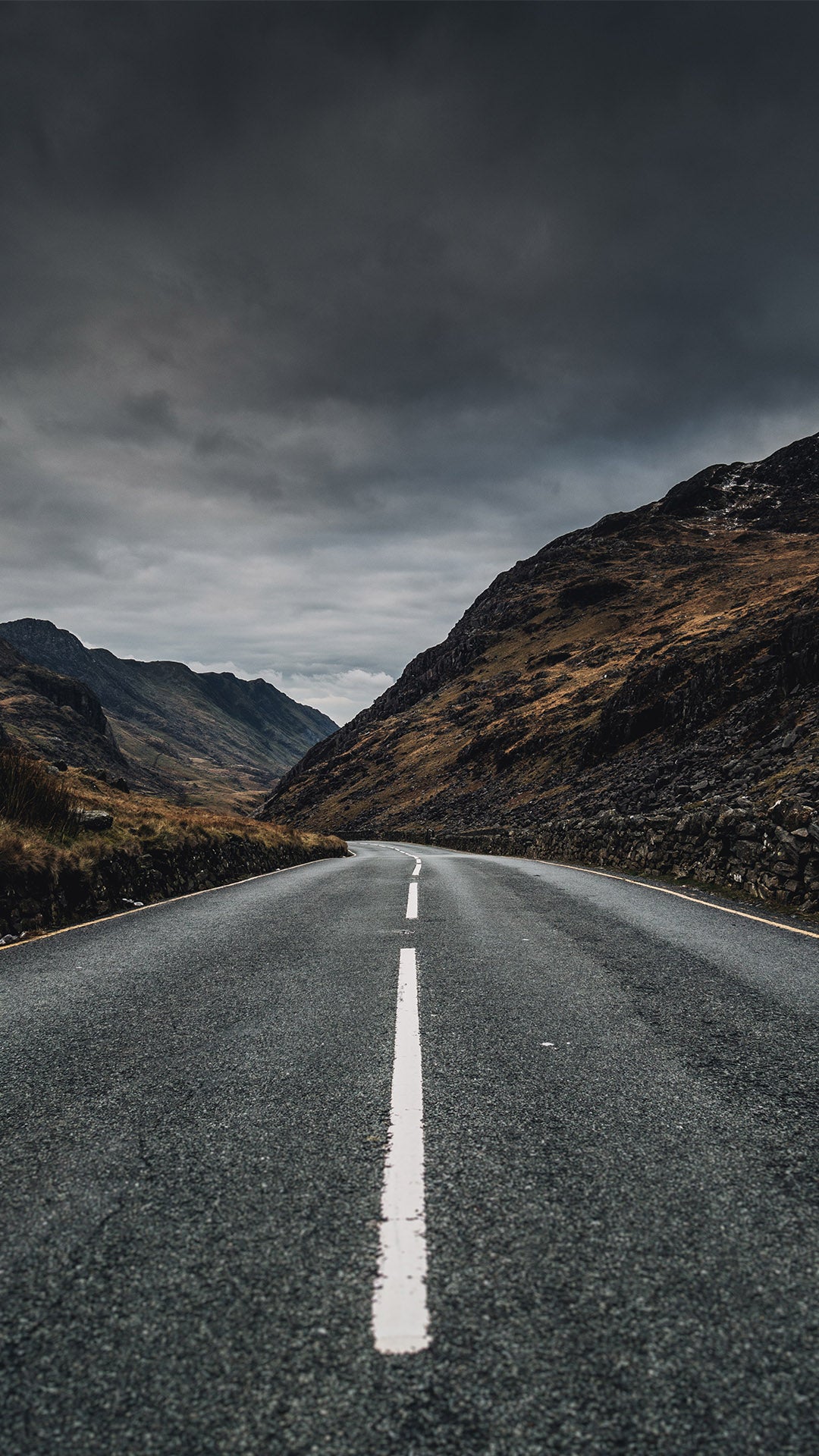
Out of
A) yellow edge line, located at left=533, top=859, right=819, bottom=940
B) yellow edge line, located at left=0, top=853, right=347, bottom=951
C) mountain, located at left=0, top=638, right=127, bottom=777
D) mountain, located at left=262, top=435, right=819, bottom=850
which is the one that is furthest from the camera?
mountain, located at left=0, top=638, right=127, bottom=777

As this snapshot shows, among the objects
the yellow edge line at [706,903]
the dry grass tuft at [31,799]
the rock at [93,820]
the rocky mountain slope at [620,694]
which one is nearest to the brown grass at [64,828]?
the dry grass tuft at [31,799]

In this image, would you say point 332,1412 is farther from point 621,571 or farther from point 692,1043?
point 621,571

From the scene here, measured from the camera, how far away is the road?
1655mm

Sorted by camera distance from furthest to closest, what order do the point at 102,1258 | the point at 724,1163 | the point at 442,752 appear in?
the point at 442,752, the point at 724,1163, the point at 102,1258

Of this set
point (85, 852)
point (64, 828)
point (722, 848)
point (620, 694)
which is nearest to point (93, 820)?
point (64, 828)

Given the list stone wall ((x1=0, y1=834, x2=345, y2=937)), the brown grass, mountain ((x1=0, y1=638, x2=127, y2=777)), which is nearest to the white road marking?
stone wall ((x1=0, y1=834, x2=345, y2=937))

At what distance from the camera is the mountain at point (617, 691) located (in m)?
35.1

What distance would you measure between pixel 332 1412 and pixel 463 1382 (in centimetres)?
34

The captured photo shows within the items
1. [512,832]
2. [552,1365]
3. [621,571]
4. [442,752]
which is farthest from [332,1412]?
[621,571]

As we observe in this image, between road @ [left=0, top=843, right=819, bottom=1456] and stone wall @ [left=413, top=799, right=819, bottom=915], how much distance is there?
6.04 m

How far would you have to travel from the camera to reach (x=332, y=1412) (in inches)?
64.3

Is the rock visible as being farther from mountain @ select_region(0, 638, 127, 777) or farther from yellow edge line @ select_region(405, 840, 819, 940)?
mountain @ select_region(0, 638, 127, 777)

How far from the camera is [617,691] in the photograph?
199 ft

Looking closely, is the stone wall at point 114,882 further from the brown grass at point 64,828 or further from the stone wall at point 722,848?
the stone wall at point 722,848
